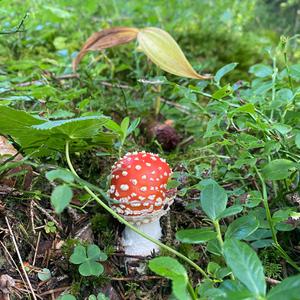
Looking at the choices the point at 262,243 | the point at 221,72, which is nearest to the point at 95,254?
the point at 262,243

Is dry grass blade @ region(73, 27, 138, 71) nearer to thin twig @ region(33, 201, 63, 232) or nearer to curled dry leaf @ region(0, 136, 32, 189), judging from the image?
curled dry leaf @ region(0, 136, 32, 189)

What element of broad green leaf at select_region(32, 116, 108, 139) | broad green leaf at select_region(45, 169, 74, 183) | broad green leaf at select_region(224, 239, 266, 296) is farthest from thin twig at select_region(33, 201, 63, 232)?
broad green leaf at select_region(224, 239, 266, 296)

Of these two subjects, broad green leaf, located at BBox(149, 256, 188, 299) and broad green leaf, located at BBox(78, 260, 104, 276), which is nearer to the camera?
broad green leaf, located at BBox(149, 256, 188, 299)

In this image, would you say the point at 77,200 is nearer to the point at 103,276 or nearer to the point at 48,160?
the point at 48,160

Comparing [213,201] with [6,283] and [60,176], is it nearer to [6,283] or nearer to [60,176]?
[60,176]

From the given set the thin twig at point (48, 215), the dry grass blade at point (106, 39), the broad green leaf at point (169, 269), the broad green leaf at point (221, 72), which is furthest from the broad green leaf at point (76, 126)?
the dry grass blade at point (106, 39)

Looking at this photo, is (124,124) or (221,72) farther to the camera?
(221,72)
